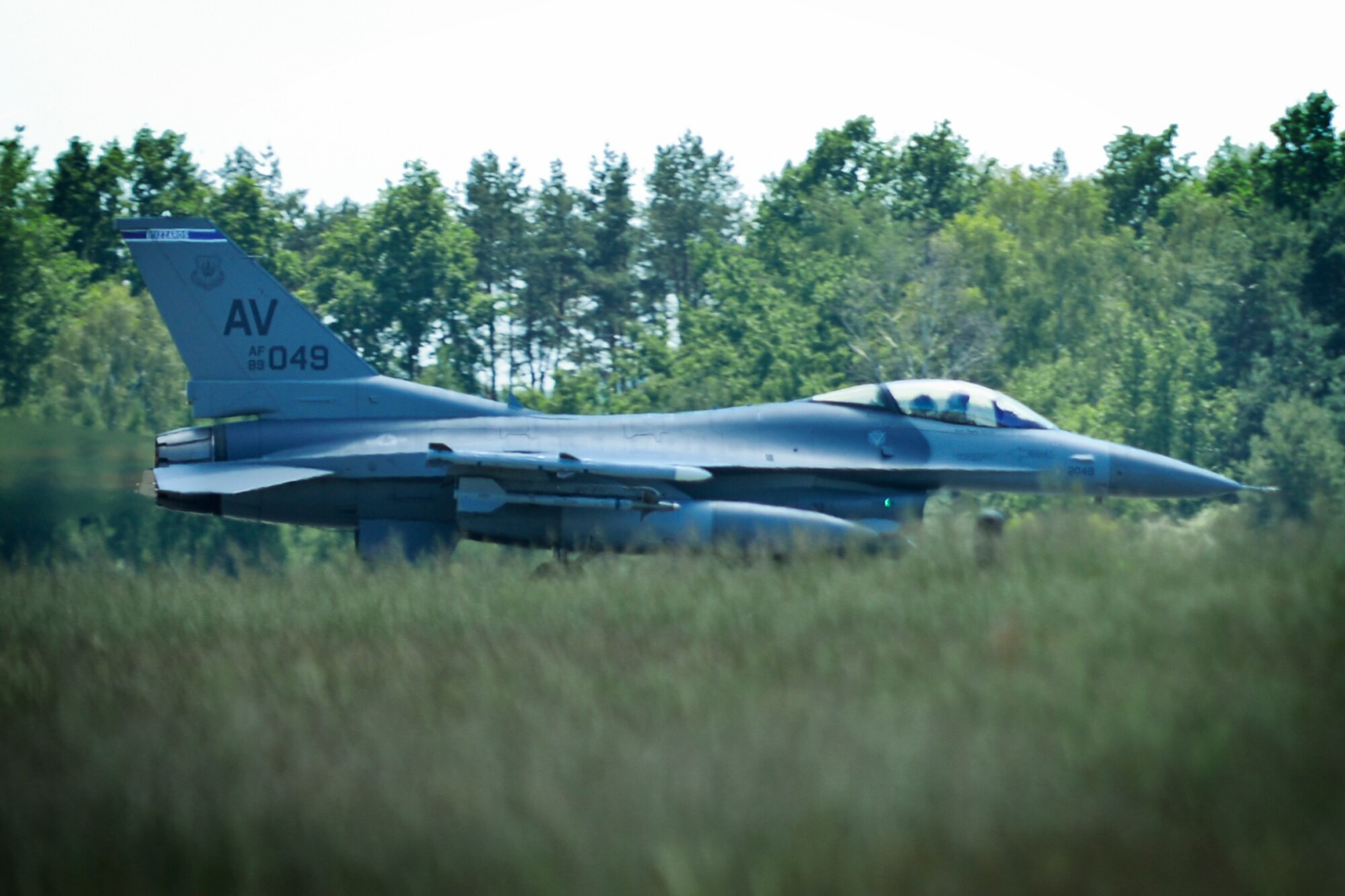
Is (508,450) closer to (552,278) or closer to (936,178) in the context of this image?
(552,278)

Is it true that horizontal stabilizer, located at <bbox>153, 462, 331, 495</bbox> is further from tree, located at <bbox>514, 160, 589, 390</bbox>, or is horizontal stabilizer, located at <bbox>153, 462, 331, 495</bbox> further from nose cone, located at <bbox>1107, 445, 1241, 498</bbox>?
tree, located at <bbox>514, 160, 589, 390</bbox>

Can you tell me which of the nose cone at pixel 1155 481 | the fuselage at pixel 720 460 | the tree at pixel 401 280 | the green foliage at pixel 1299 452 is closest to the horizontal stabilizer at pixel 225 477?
the fuselage at pixel 720 460

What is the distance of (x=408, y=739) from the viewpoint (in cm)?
717

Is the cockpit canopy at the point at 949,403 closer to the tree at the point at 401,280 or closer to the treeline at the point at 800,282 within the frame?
the treeline at the point at 800,282

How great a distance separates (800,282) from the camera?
5644 centimetres

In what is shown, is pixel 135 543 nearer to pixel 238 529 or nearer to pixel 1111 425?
pixel 238 529

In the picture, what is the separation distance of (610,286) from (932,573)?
54667 millimetres

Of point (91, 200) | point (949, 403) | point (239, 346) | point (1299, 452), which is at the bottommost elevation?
point (1299, 452)

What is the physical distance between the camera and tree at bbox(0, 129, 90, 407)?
43125mm

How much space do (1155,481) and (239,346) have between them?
1010 cm

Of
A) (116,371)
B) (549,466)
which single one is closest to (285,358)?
(549,466)

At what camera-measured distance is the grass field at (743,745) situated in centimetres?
539

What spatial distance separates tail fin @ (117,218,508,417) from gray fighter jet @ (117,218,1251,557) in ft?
0.05

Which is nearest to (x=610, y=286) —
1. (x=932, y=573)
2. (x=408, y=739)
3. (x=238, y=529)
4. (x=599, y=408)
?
(x=599, y=408)
